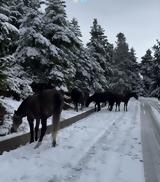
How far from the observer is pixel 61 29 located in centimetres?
2264

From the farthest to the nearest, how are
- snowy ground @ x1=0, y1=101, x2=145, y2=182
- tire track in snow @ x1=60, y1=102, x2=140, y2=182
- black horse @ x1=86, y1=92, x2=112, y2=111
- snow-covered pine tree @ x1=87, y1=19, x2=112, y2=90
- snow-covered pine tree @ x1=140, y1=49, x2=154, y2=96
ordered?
snow-covered pine tree @ x1=140, y1=49, x2=154, y2=96
snow-covered pine tree @ x1=87, y1=19, x2=112, y2=90
black horse @ x1=86, y1=92, x2=112, y2=111
tire track in snow @ x1=60, y1=102, x2=140, y2=182
snowy ground @ x1=0, y1=101, x2=145, y2=182

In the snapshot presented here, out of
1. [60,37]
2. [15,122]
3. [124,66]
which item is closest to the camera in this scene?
[15,122]

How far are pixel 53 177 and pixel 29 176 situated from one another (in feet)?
1.76

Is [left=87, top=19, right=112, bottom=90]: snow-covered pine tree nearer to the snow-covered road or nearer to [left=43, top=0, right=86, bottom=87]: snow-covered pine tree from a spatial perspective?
[left=43, top=0, right=86, bottom=87]: snow-covered pine tree

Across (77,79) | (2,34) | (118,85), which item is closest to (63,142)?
(2,34)

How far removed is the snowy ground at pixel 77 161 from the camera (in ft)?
26.9

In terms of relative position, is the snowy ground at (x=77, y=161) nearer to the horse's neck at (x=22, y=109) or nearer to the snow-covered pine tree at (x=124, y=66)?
the horse's neck at (x=22, y=109)

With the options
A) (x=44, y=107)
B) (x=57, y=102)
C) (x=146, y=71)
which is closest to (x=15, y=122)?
(x=44, y=107)

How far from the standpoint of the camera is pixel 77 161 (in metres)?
9.84

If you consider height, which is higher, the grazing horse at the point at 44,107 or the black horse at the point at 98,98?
the black horse at the point at 98,98

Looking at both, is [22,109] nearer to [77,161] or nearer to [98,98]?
[77,161]

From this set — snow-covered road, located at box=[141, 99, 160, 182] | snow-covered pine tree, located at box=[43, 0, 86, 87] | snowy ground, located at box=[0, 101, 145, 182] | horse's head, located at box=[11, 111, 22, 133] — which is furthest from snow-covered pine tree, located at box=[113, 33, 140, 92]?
horse's head, located at box=[11, 111, 22, 133]

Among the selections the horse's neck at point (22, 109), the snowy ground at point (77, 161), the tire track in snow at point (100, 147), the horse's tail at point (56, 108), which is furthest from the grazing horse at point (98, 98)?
the horse's tail at point (56, 108)

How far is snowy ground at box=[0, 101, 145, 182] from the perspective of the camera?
820cm
